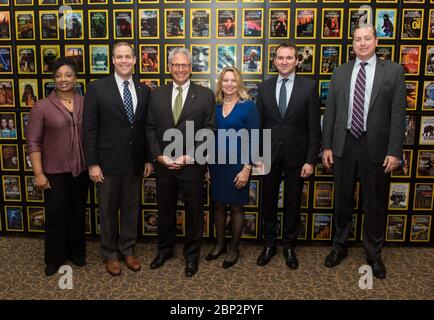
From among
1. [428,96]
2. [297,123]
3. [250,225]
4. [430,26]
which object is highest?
[430,26]

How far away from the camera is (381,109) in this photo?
3.06m

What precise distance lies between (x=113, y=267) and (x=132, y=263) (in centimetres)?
15

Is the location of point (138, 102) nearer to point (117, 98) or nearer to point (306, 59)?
point (117, 98)

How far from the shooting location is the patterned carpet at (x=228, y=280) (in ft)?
9.55

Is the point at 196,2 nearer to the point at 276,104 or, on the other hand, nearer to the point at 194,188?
the point at 276,104

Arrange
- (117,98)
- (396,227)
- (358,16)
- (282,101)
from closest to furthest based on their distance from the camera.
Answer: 1. (117,98)
2. (282,101)
3. (358,16)
4. (396,227)

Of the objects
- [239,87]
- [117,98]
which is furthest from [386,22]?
Answer: [117,98]

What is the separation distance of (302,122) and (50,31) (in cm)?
240

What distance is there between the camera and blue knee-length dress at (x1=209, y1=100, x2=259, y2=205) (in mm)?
3113

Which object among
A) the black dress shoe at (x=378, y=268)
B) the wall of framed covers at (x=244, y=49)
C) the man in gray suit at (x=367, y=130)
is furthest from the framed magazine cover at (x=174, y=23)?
the black dress shoe at (x=378, y=268)

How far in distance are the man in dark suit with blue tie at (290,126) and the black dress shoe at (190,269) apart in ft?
1.80

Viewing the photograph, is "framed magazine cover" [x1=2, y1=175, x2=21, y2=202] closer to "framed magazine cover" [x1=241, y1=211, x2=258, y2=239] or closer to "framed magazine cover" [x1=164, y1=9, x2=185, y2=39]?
"framed magazine cover" [x1=164, y1=9, x2=185, y2=39]

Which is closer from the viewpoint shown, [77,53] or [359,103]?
[359,103]
